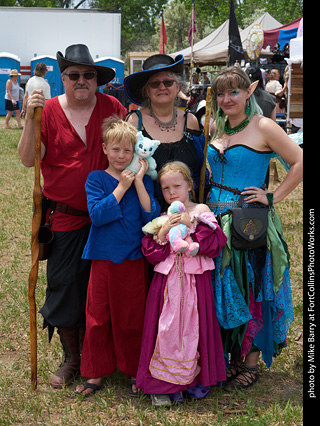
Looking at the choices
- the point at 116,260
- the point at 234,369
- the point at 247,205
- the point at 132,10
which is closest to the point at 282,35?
the point at 247,205

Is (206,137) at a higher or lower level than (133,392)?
higher

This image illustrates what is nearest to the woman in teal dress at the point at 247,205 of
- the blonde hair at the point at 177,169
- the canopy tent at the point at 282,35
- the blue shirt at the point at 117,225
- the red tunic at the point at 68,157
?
the blonde hair at the point at 177,169

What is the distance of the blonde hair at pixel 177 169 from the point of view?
2.89m

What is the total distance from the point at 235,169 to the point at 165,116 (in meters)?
0.54

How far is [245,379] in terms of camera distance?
10.3 ft

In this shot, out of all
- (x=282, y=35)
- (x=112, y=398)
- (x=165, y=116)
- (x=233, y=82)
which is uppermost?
(x=282, y=35)

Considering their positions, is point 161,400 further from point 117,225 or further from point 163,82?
point 163,82

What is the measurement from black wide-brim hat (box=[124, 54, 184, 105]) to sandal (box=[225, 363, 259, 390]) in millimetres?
1820

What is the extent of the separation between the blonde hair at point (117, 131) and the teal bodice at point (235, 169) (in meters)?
0.53
